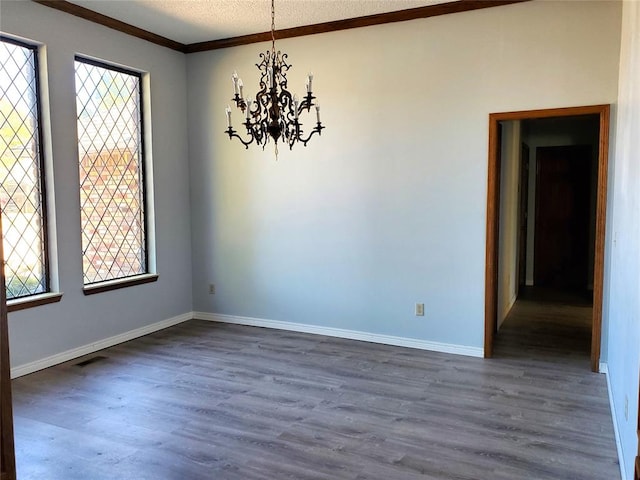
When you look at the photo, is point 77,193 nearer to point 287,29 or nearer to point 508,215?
point 287,29

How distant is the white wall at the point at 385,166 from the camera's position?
157 inches

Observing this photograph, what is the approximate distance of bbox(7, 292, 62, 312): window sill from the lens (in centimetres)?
382

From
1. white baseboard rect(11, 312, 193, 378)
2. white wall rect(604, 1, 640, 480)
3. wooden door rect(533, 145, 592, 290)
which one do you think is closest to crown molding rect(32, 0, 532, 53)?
white wall rect(604, 1, 640, 480)

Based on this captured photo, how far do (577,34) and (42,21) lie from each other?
160 inches

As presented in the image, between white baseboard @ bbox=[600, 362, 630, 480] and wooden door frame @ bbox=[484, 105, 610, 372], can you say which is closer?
white baseboard @ bbox=[600, 362, 630, 480]

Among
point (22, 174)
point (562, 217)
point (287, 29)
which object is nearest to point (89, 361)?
point (22, 174)

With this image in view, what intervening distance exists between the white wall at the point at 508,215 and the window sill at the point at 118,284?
11.4 feet

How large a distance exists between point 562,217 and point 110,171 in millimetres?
6180

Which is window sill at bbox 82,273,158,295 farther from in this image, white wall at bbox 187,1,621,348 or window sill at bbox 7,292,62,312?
white wall at bbox 187,1,621,348

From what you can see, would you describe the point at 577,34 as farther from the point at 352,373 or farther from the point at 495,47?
the point at 352,373

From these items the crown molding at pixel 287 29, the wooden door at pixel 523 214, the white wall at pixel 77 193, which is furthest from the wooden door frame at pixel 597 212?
the white wall at pixel 77 193

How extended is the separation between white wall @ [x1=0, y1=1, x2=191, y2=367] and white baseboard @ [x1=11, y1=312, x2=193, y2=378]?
4 cm

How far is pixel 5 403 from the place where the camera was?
1609mm

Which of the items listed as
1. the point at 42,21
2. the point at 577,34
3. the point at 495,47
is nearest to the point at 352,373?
the point at 495,47
